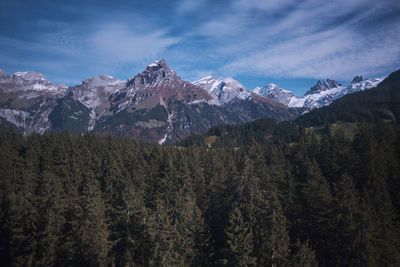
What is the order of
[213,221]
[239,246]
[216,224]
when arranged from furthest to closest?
1. [213,221]
2. [216,224]
3. [239,246]

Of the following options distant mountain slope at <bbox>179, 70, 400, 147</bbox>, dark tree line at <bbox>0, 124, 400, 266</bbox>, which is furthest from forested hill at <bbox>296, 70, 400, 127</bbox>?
dark tree line at <bbox>0, 124, 400, 266</bbox>

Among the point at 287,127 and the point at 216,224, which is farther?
the point at 287,127

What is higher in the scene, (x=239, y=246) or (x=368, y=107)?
(x=368, y=107)

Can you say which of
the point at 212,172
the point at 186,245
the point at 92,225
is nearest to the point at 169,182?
the point at 212,172

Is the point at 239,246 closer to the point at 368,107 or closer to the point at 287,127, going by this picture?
the point at 368,107

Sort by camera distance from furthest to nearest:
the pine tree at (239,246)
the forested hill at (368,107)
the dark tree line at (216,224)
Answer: the forested hill at (368,107), the dark tree line at (216,224), the pine tree at (239,246)

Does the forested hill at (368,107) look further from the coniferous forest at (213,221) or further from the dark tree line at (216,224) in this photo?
the dark tree line at (216,224)

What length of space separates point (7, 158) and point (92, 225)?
41801mm

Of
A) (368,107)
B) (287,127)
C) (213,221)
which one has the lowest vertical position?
(213,221)

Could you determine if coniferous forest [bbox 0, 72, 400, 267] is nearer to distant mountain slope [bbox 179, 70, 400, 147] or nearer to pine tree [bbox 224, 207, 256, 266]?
pine tree [bbox 224, 207, 256, 266]

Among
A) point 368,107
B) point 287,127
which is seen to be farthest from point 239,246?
point 287,127

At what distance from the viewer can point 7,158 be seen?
56750 millimetres

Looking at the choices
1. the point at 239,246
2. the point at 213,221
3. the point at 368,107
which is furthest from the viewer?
the point at 368,107

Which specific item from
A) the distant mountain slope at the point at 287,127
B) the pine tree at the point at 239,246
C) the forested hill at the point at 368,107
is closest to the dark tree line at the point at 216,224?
the pine tree at the point at 239,246
